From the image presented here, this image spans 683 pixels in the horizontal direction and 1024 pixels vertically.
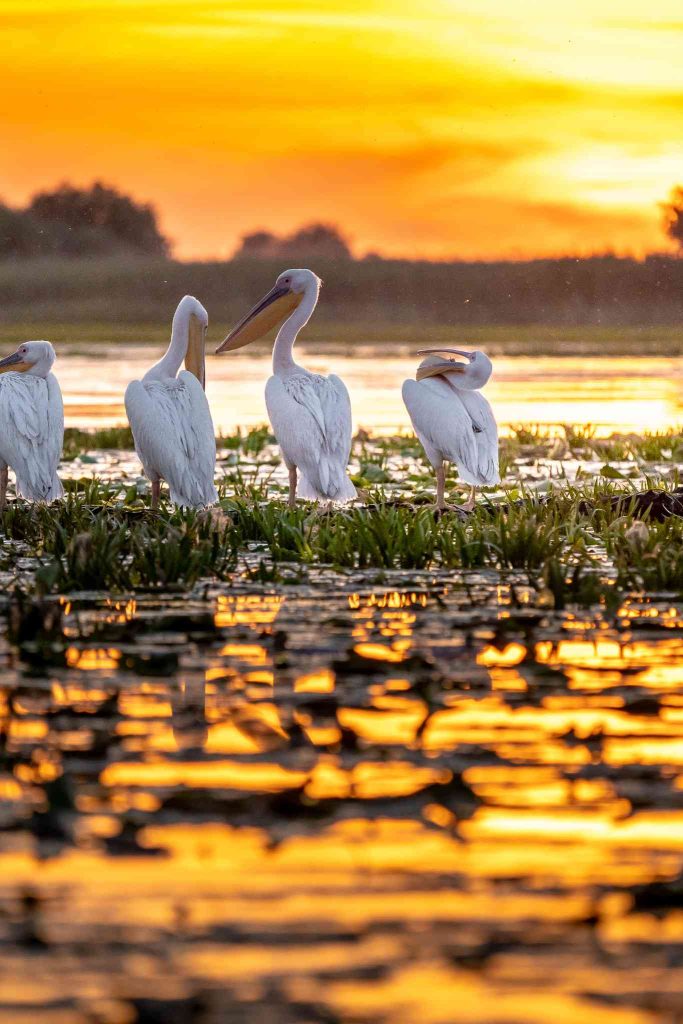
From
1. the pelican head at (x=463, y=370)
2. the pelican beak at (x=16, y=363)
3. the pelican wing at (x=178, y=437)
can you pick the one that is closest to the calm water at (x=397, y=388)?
the pelican beak at (x=16, y=363)

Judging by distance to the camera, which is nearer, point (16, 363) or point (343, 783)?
point (343, 783)

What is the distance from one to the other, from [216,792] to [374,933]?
0.91m

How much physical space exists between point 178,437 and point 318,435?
76 centimetres

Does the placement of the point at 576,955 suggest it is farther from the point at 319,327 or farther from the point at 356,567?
→ the point at 319,327

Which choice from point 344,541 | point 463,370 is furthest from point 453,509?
point 344,541

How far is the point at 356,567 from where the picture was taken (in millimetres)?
7773

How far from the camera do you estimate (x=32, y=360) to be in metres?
10.9

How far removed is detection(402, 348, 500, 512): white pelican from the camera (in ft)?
32.4

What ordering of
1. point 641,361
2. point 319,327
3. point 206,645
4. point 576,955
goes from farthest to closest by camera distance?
point 319,327, point 641,361, point 206,645, point 576,955

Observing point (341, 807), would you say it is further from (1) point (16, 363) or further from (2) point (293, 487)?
(1) point (16, 363)

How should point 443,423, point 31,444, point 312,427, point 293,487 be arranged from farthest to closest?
point 443,423 → point 293,487 → point 31,444 → point 312,427

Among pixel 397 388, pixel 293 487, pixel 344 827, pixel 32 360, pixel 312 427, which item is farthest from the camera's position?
pixel 397 388

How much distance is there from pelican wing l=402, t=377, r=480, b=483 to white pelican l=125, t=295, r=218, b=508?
131 centimetres

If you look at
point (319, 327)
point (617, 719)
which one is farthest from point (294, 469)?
point (319, 327)
